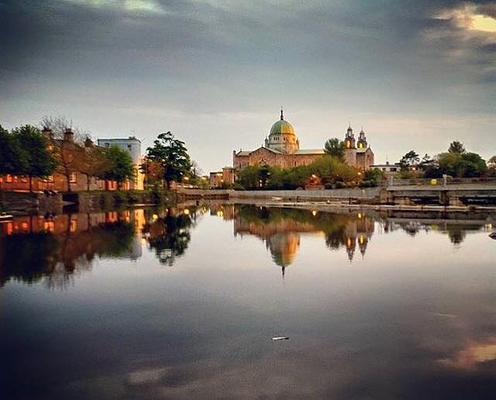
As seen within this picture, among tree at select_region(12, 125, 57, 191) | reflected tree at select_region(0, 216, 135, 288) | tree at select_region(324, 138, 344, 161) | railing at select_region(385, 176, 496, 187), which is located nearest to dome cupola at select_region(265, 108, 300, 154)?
tree at select_region(324, 138, 344, 161)

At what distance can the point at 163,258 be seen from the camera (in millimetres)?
22078

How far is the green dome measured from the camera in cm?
18388

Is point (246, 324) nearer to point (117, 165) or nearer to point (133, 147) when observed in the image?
point (117, 165)

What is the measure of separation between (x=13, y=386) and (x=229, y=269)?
11.8 meters

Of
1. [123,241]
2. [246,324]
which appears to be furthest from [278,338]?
[123,241]

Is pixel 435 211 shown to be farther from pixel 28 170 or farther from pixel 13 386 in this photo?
pixel 13 386

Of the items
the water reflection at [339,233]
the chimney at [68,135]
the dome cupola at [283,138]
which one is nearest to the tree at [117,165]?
the chimney at [68,135]

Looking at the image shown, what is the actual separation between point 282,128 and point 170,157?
88.6 metres

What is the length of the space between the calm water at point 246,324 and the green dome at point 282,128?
16222 cm

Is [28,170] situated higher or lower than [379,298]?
higher

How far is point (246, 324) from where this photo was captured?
11.5 metres

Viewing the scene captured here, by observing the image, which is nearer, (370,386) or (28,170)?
(370,386)

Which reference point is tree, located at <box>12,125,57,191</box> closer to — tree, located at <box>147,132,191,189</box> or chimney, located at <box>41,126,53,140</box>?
chimney, located at <box>41,126,53,140</box>

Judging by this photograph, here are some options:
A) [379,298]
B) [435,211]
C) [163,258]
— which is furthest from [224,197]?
[379,298]
